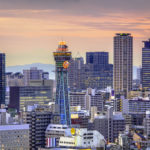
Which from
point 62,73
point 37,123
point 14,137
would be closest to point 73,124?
point 62,73

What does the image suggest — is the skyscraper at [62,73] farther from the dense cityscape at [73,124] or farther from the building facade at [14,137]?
the building facade at [14,137]

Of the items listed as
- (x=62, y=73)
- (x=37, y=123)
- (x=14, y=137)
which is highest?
(x=62, y=73)

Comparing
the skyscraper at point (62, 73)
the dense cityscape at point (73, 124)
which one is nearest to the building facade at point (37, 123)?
the dense cityscape at point (73, 124)

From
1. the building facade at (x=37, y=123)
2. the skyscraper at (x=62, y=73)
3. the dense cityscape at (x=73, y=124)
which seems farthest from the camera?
the skyscraper at (x=62, y=73)

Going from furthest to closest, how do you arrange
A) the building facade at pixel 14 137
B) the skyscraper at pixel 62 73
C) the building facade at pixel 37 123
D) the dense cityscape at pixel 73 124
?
the skyscraper at pixel 62 73, the building facade at pixel 37 123, the building facade at pixel 14 137, the dense cityscape at pixel 73 124

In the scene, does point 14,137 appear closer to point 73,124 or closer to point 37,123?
point 37,123

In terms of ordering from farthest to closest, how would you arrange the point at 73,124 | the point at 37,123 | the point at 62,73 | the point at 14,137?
the point at 62,73 < the point at 73,124 < the point at 37,123 < the point at 14,137

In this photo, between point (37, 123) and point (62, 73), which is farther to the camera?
point (62, 73)

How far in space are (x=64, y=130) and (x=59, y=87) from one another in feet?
104

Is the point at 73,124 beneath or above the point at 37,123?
beneath

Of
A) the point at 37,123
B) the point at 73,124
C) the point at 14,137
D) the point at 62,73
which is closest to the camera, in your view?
the point at 14,137

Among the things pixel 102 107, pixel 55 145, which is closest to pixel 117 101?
pixel 102 107

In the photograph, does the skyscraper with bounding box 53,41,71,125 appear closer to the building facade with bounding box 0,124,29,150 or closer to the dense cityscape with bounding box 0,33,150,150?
the dense cityscape with bounding box 0,33,150,150

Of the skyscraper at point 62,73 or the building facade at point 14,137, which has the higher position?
the skyscraper at point 62,73
